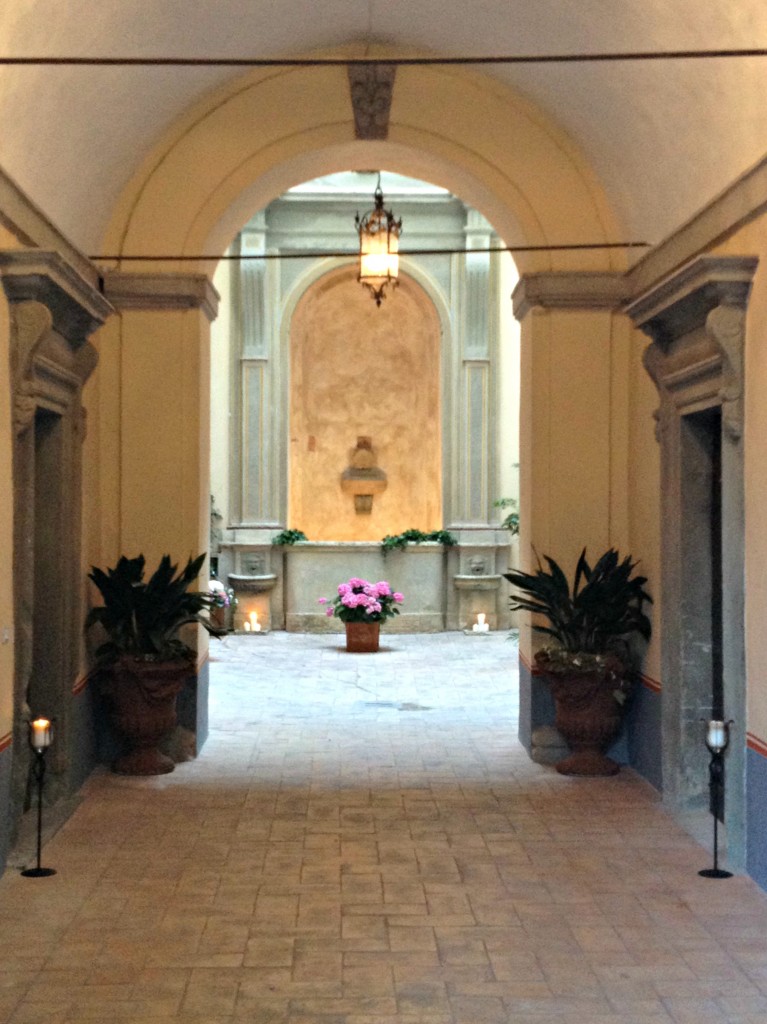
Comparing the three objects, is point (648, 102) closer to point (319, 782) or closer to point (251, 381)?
point (319, 782)

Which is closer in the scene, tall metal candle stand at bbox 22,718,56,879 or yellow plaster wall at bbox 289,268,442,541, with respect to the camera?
tall metal candle stand at bbox 22,718,56,879

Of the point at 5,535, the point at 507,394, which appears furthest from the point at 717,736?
the point at 507,394

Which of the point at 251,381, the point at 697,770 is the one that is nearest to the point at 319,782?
the point at 697,770

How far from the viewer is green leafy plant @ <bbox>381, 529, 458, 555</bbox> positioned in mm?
18734

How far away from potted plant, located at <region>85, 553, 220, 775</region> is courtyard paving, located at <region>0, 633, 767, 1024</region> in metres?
0.43

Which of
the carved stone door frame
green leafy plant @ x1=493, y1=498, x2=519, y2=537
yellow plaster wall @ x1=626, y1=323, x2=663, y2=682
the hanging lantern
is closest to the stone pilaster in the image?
the hanging lantern

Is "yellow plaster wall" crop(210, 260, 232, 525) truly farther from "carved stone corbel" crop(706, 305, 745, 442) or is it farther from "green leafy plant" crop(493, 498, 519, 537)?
"carved stone corbel" crop(706, 305, 745, 442)

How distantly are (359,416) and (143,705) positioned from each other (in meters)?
12.4

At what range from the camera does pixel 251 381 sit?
1902cm

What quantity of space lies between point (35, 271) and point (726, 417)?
3814 mm

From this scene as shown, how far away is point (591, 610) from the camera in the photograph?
880 cm

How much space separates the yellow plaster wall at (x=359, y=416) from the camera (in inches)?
806

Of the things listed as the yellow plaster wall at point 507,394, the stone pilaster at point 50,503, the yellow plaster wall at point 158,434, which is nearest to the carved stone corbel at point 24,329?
the stone pilaster at point 50,503

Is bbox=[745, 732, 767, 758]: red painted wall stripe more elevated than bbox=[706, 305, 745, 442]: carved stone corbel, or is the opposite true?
bbox=[706, 305, 745, 442]: carved stone corbel
